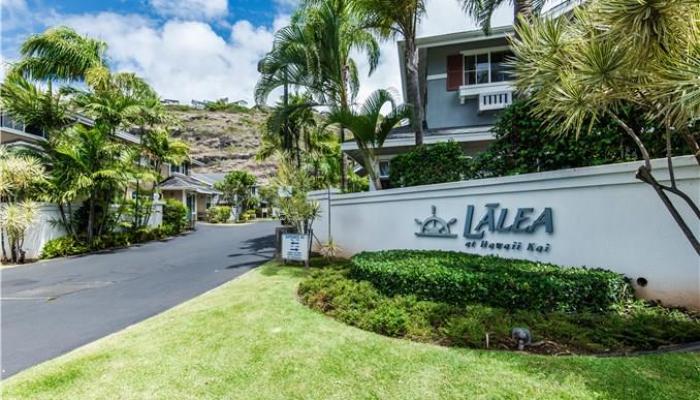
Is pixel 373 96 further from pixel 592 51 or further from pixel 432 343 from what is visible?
pixel 432 343

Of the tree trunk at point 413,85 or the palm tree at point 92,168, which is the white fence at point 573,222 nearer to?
the tree trunk at point 413,85

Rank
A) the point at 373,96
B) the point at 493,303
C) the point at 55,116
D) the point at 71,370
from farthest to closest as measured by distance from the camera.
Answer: the point at 55,116
the point at 373,96
the point at 493,303
the point at 71,370

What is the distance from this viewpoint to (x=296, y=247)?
952 centimetres


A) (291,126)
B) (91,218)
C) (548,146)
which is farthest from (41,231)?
(548,146)

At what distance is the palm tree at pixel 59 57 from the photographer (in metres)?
14.6

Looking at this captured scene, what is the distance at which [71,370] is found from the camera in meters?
3.79

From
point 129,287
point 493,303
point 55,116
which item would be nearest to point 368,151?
point 493,303

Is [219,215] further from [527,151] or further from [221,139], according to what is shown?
Answer: [221,139]

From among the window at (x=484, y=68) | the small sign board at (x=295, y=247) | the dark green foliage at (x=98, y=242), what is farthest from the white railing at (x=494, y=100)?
the dark green foliage at (x=98, y=242)

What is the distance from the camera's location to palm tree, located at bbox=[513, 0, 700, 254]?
10.4ft

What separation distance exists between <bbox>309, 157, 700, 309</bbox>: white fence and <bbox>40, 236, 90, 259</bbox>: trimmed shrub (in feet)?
40.7

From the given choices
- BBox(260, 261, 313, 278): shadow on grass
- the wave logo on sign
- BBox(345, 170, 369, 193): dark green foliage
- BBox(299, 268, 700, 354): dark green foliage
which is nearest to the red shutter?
BBox(345, 170, 369, 193): dark green foliage

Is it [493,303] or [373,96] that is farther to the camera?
[373,96]

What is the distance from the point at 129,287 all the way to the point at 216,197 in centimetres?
3040
